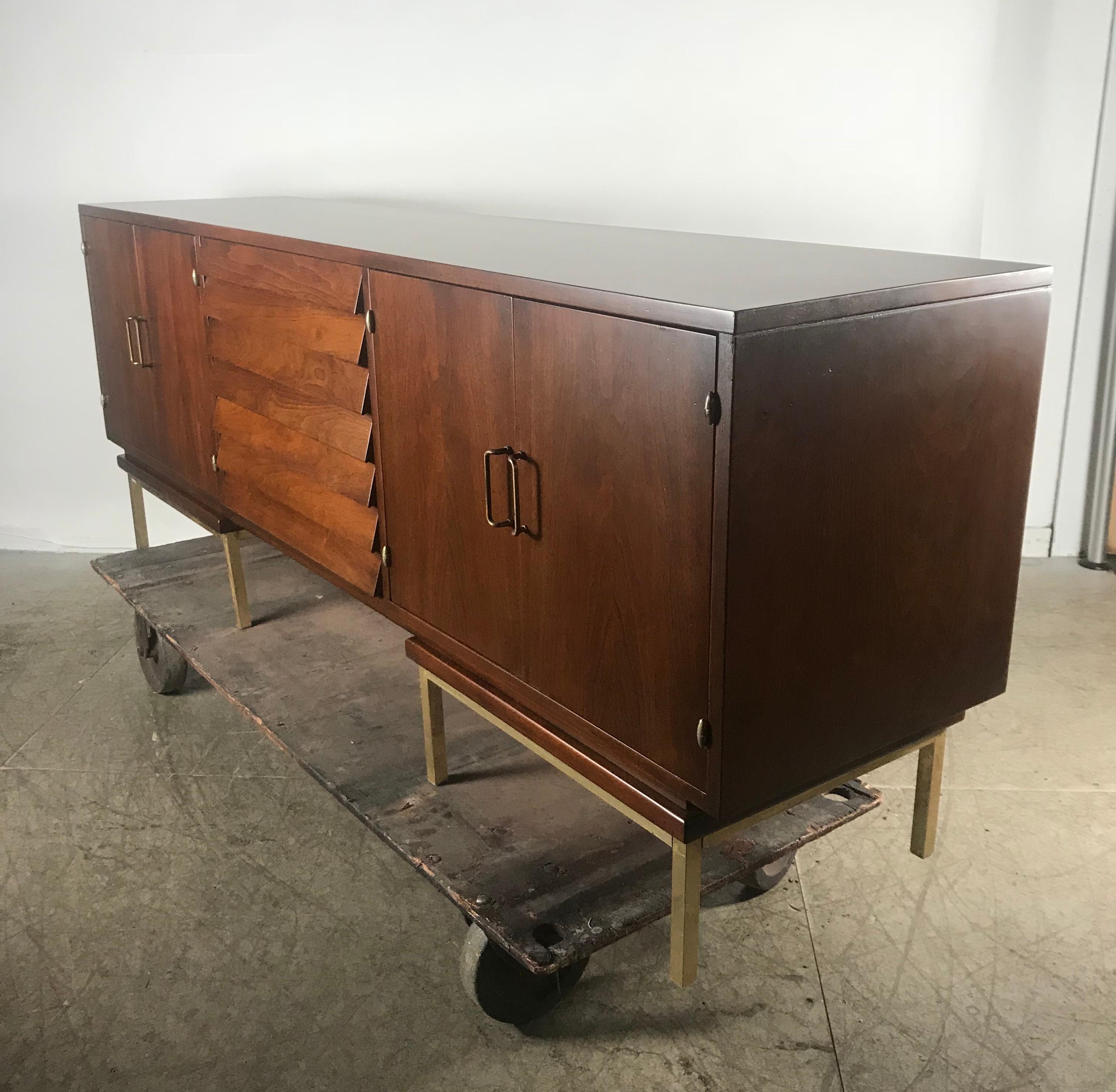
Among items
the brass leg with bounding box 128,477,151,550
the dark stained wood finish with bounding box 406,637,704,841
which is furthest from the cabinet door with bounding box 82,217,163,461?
the dark stained wood finish with bounding box 406,637,704,841

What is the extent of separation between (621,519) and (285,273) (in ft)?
3.20

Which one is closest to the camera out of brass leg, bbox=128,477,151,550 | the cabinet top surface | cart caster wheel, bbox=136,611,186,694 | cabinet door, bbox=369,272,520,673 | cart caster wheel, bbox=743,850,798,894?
the cabinet top surface

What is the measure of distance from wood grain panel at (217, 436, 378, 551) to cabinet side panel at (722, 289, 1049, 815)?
0.86 metres

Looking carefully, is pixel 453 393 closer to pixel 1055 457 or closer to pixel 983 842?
pixel 983 842

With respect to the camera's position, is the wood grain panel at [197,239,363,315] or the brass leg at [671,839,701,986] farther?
the wood grain panel at [197,239,363,315]

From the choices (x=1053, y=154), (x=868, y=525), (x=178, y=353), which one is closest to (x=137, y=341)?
(x=178, y=353)

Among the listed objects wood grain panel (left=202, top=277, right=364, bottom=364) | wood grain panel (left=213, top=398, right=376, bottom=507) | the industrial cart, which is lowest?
the industrial cart

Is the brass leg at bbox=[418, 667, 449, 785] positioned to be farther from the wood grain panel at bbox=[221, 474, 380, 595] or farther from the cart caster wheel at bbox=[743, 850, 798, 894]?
the cart caster wheel at bbox=[743, 850, 798, 894]

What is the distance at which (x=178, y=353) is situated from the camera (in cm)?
263

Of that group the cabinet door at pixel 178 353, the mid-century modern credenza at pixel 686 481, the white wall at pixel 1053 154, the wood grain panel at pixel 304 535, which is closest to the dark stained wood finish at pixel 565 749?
the mid-century modern credenza at pixel 686 481

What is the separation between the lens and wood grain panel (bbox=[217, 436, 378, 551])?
209 cm

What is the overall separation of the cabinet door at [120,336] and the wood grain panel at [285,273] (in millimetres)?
447

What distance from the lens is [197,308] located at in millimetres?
2480

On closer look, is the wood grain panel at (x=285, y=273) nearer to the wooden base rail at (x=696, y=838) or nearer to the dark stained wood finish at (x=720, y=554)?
the wooden base rail at (x=696, y=838)
